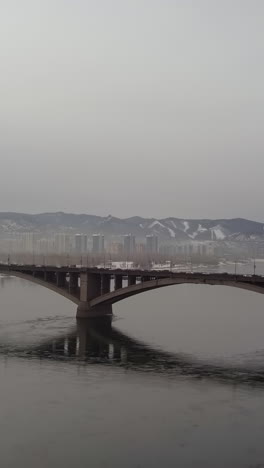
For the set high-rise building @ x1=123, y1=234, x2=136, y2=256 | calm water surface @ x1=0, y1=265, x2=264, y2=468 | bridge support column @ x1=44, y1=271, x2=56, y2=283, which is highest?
high-rise building @ x1=123, y1=234, x2=136, y2=256

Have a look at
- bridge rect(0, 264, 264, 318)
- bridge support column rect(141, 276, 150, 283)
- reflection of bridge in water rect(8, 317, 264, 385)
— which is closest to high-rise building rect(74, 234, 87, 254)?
bridge rect(0, 264, 264, 318)

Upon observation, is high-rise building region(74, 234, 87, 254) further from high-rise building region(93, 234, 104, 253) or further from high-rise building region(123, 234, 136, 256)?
high-rise building region(123, 234, 136, 256)

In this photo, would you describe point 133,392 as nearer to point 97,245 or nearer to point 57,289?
point 57,289

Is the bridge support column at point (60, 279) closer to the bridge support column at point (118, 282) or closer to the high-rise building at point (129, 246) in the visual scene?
the bridge support column at point (118, 282)

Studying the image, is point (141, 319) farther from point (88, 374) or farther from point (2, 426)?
point (2, 426)

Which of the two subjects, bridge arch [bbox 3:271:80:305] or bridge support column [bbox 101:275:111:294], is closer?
bridge support column [bbox 101:275:111:294]

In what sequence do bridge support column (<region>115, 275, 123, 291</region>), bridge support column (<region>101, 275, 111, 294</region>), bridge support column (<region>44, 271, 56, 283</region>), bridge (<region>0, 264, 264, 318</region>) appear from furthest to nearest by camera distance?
bridge support column (<region>44, 271, 56, 283</region>) < bridge support column (<region>101, 275, 111, 294</region>) < bridge support column (<region>115, 275, 123, 291</region>) < bridge (<region>0, 264, 264, 318</region>)
